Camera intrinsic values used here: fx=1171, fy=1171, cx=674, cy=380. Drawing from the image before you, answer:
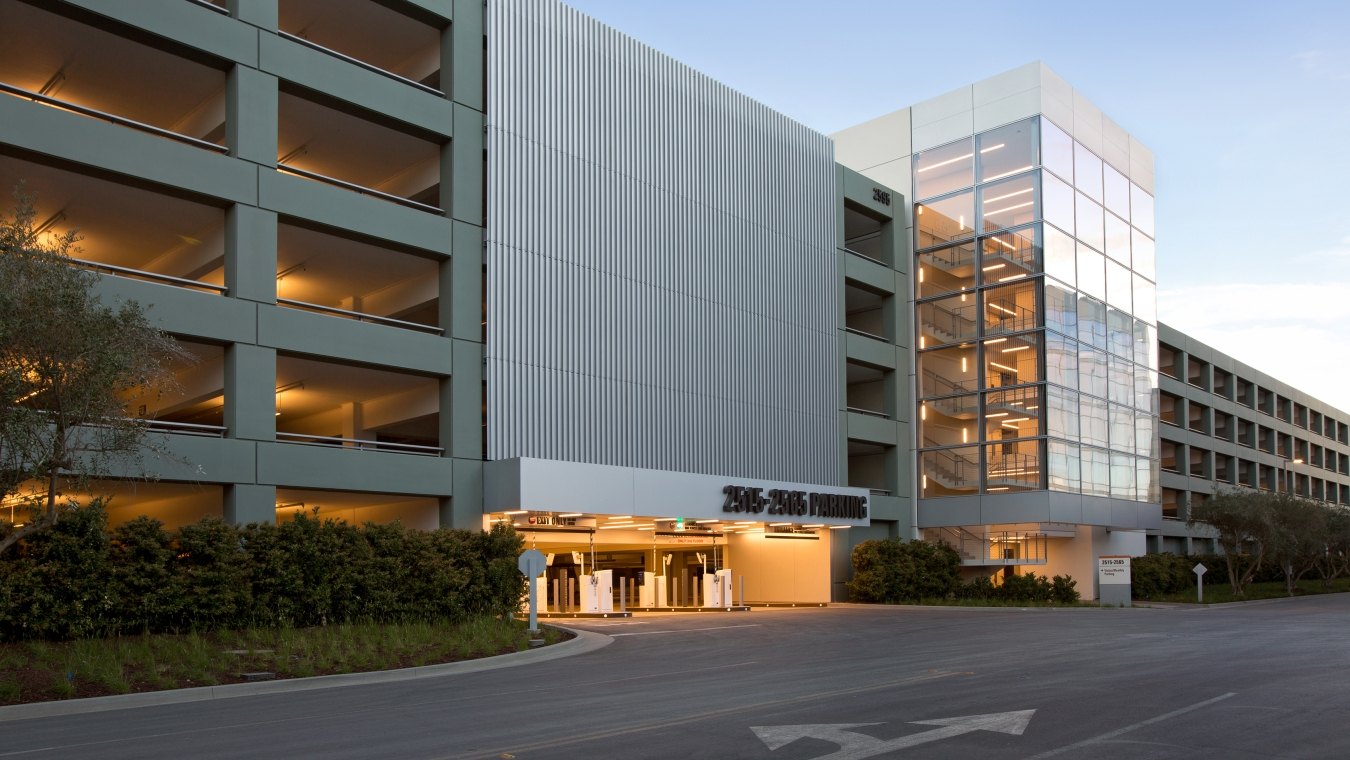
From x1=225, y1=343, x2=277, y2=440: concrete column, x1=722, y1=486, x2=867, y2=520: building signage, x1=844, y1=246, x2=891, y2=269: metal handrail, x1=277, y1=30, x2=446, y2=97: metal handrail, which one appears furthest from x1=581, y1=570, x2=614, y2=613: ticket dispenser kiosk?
x1=844, y1=246, x2=891, y2=269: metal handrail

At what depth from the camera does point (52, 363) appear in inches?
672

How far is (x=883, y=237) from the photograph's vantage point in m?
49.7

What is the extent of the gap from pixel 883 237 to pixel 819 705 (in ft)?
125

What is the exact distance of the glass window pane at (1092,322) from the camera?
5000cm

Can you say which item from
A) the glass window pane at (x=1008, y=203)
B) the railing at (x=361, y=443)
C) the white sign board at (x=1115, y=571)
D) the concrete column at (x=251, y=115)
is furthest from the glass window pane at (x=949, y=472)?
the concrete column at (x=251, y=115)

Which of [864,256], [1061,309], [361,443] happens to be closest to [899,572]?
[864,256]

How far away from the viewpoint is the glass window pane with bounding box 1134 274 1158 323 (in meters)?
55.0

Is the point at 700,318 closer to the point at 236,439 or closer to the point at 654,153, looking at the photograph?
the point at 654,153

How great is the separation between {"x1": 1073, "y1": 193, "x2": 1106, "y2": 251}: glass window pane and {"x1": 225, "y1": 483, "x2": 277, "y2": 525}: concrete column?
36.2 meters

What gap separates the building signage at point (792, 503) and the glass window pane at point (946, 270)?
11901 mm

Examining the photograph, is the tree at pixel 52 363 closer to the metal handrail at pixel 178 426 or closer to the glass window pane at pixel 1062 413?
the metal handrail at pixel 178 426

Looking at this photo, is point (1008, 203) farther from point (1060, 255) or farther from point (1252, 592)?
point (1252, 592)

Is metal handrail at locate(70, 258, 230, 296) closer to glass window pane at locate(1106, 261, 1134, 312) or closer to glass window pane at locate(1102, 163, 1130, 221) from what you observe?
glass window pane at locate(1106, 261, 1134, 312)

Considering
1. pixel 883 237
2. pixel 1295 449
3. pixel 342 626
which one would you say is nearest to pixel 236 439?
pixel 342 626
